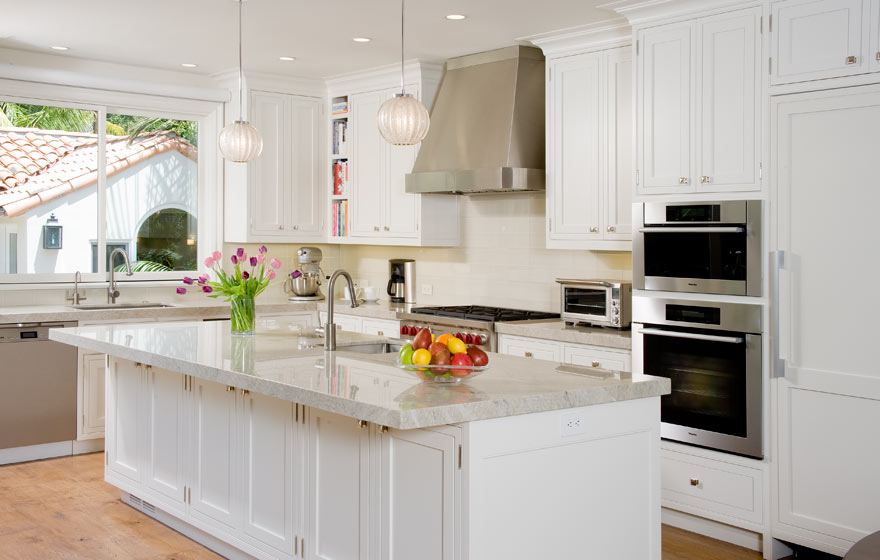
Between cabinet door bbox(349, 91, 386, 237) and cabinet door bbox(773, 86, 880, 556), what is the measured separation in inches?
131

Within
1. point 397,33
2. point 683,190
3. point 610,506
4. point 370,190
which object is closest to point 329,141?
point 370,190

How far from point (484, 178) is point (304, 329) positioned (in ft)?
5.12

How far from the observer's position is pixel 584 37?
5.19 meters

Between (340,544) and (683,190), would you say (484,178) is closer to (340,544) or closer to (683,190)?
(683,190)

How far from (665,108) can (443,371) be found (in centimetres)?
212

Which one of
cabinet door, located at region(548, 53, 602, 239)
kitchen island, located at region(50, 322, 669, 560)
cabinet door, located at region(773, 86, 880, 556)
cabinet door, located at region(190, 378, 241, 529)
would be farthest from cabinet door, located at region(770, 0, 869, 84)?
cabinet door, located at region(190, 378, 241, 529)

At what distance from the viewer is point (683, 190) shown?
4379mm

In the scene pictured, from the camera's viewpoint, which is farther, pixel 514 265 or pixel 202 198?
pixel 202 198

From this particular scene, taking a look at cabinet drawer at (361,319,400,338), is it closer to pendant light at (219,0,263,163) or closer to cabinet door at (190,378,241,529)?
pendant light at (219,0,263,163)

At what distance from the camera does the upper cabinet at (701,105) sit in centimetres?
411

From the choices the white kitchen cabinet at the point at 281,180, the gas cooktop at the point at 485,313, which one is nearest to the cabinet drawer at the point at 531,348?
the gas cooktop at the point at 485,313

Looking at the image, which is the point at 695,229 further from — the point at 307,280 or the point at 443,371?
the point at 307,280

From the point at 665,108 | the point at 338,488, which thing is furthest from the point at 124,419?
the point at 665,108

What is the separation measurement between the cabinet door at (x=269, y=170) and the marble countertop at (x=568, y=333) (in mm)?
2352
